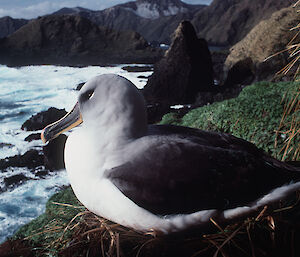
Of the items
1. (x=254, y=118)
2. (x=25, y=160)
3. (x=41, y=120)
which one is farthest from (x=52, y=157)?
(x=254, y=118)

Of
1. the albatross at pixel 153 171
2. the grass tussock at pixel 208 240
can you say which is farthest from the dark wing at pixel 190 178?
the grass tussock at pixel 208 240

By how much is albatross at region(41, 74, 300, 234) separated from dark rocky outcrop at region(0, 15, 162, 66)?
56.1 ft

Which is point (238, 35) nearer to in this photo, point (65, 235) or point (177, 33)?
point (177, 33)

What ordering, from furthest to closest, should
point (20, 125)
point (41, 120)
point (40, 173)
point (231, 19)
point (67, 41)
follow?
point (231, 19) → point (67, 41) → point (20, 125) → point (41, 120) → point (40, 173)

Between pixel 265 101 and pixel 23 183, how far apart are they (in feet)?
14.4

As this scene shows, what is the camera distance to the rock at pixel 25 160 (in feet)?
19.3

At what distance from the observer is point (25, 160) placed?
601 cm

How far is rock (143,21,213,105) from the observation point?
9.30 m

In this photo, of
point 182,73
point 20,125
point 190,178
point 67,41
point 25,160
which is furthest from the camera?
point 67,41

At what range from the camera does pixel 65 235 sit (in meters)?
1.77

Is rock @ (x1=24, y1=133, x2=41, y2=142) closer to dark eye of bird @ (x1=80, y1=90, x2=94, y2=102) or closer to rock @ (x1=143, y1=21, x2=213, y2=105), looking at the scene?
rock @ (x1=143, y1=21, x2=213, y2=105)

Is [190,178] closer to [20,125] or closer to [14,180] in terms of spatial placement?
[14,180]

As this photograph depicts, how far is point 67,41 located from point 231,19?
17.1 metres

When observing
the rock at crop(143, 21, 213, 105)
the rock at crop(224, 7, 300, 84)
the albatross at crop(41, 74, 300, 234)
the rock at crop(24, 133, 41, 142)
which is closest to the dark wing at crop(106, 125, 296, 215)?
the albatross at crop(41, 74, 300, 234)
